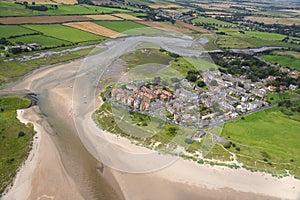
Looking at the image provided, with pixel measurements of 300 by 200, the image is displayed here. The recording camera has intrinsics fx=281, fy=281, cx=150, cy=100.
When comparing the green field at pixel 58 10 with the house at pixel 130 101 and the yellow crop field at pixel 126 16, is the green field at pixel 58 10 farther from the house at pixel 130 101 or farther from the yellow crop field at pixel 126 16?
the house at pixel 130 101

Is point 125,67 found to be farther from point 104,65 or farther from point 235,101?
point 235,101

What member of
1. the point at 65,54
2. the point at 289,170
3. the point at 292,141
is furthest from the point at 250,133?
the point at 65,54

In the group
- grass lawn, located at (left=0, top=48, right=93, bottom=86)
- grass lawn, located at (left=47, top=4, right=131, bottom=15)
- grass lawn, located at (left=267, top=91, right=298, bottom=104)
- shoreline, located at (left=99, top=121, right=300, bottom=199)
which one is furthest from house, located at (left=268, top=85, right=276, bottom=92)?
grass lawn, located at (left=47, top=4, right=131, bottom=15)

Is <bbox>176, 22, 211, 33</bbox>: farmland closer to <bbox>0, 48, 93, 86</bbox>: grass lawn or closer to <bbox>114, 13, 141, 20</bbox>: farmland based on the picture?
<bbox>114, 13, 141, 20</bbox>: farmland

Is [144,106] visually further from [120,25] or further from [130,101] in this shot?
[120,25]

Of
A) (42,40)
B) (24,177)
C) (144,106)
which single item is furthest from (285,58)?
(24,177)
